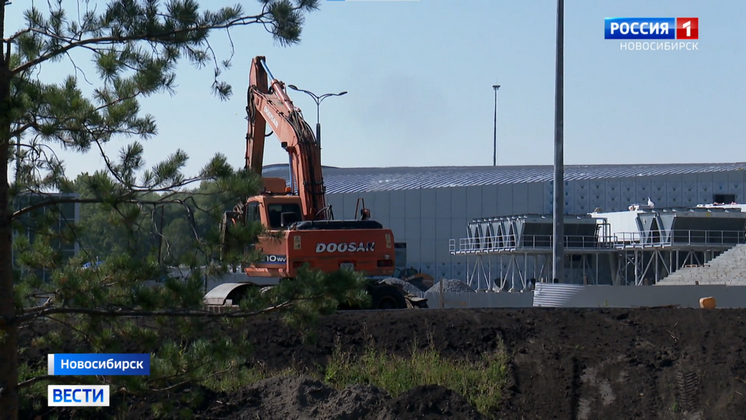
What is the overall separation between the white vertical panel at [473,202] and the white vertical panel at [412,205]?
11.9 ft

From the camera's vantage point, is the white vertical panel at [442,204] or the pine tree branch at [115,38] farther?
the white vertical panel at [442,204]

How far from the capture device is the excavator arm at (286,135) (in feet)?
66.2

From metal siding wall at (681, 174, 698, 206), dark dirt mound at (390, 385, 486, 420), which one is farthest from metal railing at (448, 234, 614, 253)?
dark dirt mound at (390, 385, 486, 420)

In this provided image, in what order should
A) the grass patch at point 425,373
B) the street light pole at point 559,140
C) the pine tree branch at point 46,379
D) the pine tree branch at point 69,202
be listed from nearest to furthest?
1. the pine tree branch at point 69,202
2. the pine tree branch at point 46,379
3. the grass patch at point 425,373
4. the street light pole at point 559,140

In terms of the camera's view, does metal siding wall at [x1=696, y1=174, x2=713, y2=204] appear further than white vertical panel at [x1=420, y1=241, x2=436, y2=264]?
Yes

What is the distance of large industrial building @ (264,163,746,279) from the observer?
65.4 m

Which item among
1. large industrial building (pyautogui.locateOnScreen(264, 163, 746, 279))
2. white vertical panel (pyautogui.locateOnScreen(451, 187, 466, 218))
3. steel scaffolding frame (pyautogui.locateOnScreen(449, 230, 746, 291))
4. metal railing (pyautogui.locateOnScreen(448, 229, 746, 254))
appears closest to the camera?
metal railing (pyautogui.locateOnScreen(448, 229, 746, 254))

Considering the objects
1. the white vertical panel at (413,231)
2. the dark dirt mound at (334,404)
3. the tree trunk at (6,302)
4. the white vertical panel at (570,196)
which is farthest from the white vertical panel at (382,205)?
the tree trunk at (6,302)

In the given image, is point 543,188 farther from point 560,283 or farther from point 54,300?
point 54,300

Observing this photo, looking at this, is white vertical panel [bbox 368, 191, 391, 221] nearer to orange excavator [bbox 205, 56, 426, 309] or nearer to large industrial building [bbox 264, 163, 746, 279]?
large industrial building [bbox 264, 163, 746, 279]

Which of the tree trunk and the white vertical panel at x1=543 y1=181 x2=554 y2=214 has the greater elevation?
the white vertical panel at x1=543 y1=181 x2=554 y2=214

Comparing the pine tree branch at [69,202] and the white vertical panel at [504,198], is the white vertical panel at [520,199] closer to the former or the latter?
the white vertical panel at [504,198]

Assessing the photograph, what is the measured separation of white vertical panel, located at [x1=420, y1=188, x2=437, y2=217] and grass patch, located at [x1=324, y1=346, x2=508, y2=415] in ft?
164

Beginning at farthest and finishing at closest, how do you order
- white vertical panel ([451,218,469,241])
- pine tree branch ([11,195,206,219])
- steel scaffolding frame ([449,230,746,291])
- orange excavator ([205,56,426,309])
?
white vertical panel ([451,218,469,241])
steel scaffolding frame ([449,230,746,291])
orange excavator ([205,56,426,309])
pine tree branch ([11,195,206,219])
